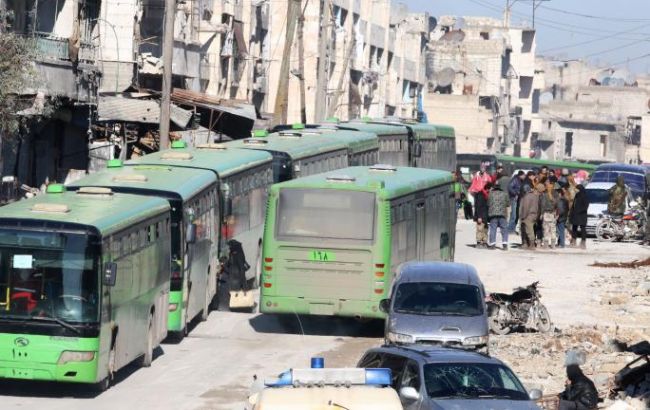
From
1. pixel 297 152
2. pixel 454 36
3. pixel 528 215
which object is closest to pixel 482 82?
pixel 454 36

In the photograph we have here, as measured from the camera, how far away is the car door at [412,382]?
1495 cm

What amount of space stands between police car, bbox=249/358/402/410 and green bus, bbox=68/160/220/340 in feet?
38.8

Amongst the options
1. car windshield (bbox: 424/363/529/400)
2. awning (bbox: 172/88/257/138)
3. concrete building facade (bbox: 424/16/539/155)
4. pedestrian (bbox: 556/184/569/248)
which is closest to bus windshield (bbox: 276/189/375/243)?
car windshield (bbox: 424/363/529/400)

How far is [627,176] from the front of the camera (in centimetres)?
5538

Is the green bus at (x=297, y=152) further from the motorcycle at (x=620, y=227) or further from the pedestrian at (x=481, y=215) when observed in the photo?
the motorcycle at (x=620, y=227)

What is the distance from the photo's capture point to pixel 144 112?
40844 millimetres

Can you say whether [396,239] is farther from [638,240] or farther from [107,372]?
[638,240]

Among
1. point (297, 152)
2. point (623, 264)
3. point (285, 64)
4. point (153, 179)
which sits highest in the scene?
point (285, 64)

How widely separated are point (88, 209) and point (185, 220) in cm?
430

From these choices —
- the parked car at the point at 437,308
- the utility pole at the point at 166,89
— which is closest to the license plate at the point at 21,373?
the parked car at the point at 437,308

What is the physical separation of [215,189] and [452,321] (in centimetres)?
746

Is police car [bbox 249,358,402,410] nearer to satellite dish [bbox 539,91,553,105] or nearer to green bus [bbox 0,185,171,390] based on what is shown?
green bus [bbox 0,185,171,390]

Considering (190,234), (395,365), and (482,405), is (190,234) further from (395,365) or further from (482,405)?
(482,405)

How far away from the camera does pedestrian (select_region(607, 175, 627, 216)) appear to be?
4444 centimetres
